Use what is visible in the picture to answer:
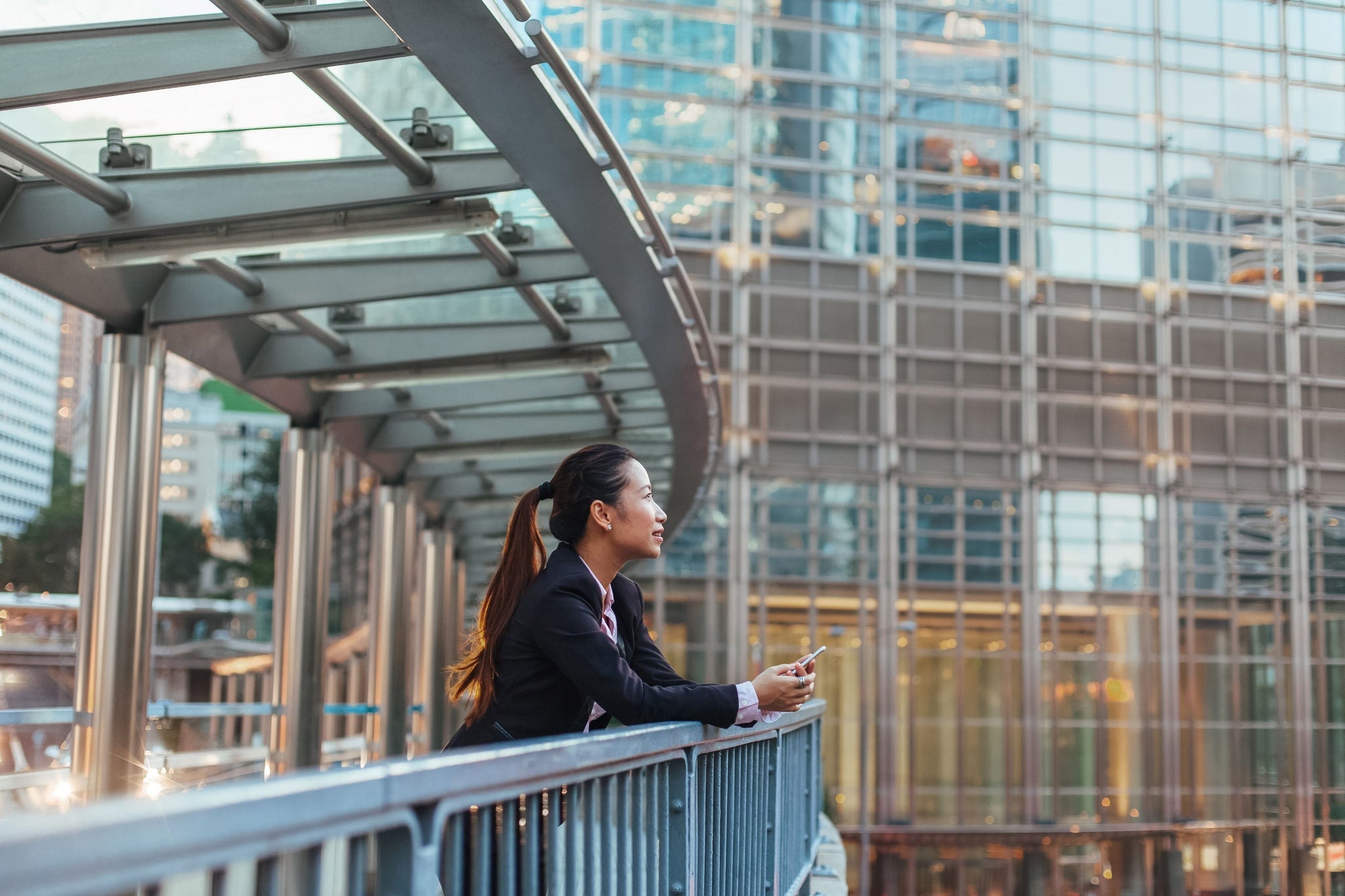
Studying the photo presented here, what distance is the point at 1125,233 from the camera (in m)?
35.1

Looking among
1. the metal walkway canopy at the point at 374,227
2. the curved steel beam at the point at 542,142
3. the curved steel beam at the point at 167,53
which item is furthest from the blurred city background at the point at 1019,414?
the curved steel beam at the point at 167,53

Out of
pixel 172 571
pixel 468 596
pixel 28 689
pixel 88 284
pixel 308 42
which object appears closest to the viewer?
pixel 308 42

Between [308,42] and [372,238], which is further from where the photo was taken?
[372,238]

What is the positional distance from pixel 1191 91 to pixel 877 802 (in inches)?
740

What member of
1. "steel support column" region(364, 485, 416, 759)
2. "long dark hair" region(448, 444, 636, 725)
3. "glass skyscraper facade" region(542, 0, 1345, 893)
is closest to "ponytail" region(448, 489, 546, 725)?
"long dark hair" region(448, 444, 636, 725)

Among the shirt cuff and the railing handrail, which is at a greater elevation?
the shirt cuff

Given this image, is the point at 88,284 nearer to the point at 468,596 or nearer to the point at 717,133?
the point at 468,596

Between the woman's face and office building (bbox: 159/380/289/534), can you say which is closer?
the woman's face

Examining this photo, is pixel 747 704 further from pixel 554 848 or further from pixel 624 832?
pixel 554 848

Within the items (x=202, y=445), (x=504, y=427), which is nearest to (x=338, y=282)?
(x=504, y=427)

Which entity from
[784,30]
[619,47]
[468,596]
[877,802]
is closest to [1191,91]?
[784,30]

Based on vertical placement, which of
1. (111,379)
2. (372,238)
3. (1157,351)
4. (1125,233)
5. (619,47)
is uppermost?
(619,47)

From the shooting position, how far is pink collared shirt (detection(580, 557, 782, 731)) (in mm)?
3549

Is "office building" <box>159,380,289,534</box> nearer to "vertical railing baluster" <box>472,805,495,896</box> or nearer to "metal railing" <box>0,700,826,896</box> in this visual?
"metal railing" <box>0,700,826,896</box>
